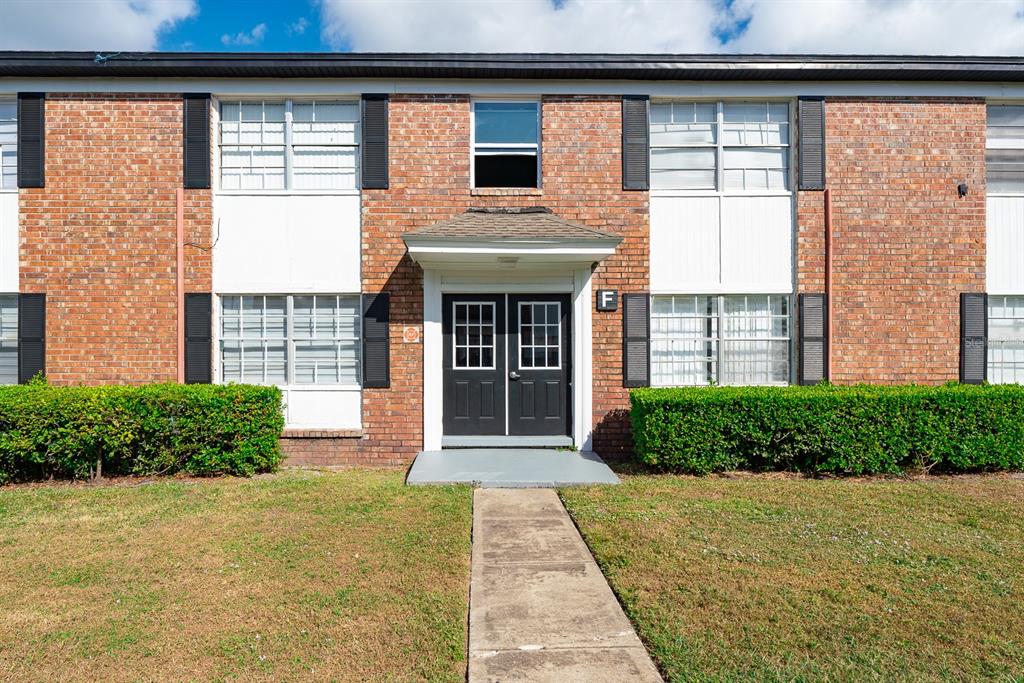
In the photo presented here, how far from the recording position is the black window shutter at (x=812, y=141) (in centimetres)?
862

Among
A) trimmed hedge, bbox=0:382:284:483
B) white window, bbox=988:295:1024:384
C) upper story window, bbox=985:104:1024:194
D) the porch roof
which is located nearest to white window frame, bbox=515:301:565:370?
the porch roof

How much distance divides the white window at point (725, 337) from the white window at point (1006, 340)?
10.4 feet

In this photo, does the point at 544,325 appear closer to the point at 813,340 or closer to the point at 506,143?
the point at 506,143

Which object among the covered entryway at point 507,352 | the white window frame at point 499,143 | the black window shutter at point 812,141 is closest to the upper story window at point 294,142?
the white window frame at point 499,143

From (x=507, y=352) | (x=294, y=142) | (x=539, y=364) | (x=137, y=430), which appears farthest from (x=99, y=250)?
(x=539, y=364)

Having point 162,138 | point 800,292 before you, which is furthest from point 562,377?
point 162,138

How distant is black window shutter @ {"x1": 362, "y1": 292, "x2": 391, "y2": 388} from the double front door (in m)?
0.87

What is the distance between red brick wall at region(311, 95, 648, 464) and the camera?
28.1 feet

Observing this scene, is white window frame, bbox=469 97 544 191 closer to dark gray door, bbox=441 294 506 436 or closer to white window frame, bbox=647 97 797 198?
white window frame, bbox=647 97 797 198

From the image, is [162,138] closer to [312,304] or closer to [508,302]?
[312,304]

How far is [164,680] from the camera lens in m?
3.07

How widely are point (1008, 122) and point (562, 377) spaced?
7917mm

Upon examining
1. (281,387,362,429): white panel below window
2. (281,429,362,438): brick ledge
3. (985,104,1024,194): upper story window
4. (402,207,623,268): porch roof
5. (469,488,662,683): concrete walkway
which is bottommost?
(469,488,662,683): concrete walkway

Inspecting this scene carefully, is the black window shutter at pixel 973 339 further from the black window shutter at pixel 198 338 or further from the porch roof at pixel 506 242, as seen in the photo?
the black window shutter at pixel 198 338
